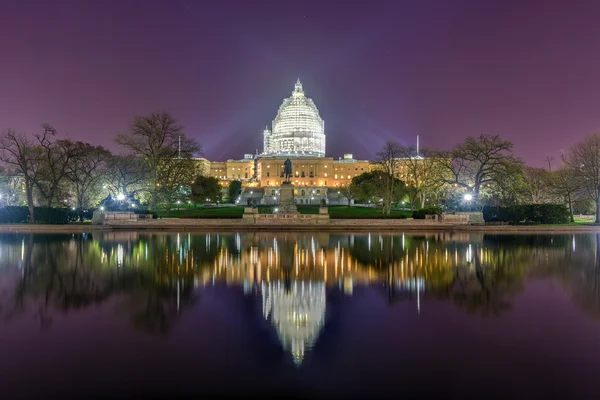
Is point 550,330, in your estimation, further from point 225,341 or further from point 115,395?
point 115,395

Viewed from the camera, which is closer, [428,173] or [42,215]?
[42,215]

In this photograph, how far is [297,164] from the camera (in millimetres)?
129000

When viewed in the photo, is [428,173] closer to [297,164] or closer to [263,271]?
[263,271]

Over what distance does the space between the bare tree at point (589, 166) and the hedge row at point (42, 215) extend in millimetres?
47259

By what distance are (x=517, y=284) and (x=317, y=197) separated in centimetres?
9841

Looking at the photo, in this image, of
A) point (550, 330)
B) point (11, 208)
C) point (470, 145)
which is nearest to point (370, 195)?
point (470, 145)

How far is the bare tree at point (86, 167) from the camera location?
42500 millimetres

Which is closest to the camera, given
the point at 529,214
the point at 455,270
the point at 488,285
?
the point at 488,285

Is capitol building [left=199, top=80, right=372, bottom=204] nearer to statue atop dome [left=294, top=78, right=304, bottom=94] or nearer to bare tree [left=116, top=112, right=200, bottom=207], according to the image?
statue atop dome [left=294, top=78, right=304, bottom=94]

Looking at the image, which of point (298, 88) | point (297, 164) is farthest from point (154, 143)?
point (298, 88)

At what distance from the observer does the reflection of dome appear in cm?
791

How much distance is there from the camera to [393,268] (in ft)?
50.4

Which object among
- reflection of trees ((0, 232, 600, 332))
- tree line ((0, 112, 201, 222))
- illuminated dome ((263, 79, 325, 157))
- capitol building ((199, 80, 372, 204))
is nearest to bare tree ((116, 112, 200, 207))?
tree line ((0, 112, 201, 222))

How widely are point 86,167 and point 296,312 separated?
44536 mm
